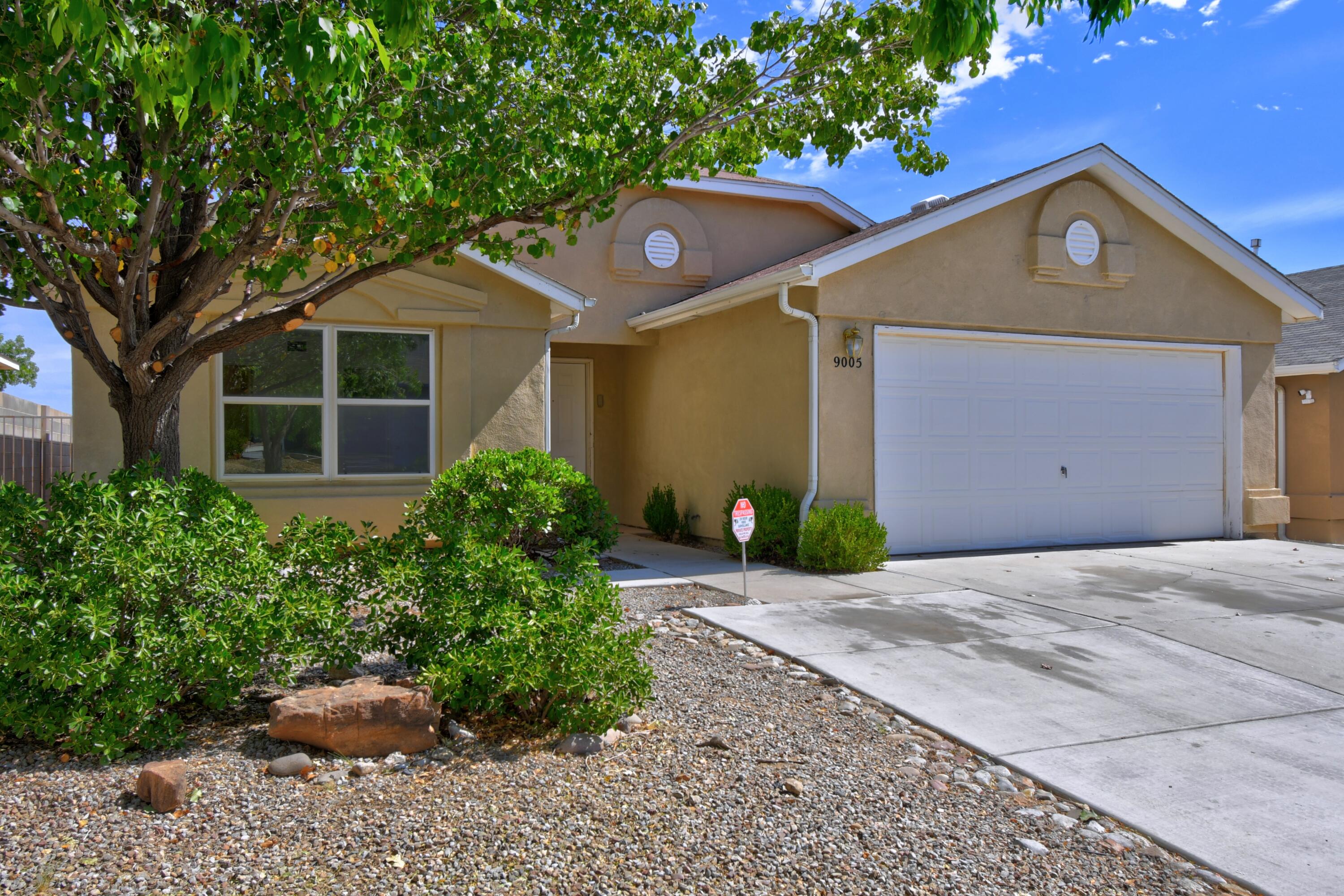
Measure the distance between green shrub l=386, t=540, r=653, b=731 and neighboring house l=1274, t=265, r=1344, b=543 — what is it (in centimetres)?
1329

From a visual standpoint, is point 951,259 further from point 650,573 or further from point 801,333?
point 650,573

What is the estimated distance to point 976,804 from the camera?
13.0 feet

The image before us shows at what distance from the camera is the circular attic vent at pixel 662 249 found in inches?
527

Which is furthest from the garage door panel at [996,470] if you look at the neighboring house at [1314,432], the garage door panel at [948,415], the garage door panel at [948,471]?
the neighboring house at [1314,432]

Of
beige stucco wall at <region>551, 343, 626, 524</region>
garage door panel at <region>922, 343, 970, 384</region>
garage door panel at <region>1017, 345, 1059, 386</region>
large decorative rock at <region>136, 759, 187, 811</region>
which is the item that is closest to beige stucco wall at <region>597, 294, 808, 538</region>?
beige stucco wall at <region>551, 343, 626, 524</region>

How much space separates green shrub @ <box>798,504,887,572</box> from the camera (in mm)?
9375

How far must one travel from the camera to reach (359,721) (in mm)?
4223

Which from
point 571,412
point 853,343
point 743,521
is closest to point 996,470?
point 853,343

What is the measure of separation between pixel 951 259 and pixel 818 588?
4.49 meters

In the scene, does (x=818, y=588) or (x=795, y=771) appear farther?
(x=818, y=588)

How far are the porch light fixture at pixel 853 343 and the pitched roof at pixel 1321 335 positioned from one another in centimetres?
751

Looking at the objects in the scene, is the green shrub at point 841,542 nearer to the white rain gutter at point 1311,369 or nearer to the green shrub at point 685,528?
the green shrub at point 685,528

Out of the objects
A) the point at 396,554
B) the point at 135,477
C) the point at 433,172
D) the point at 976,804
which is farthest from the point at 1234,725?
the point at 135,477

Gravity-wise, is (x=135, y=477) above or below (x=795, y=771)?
above
